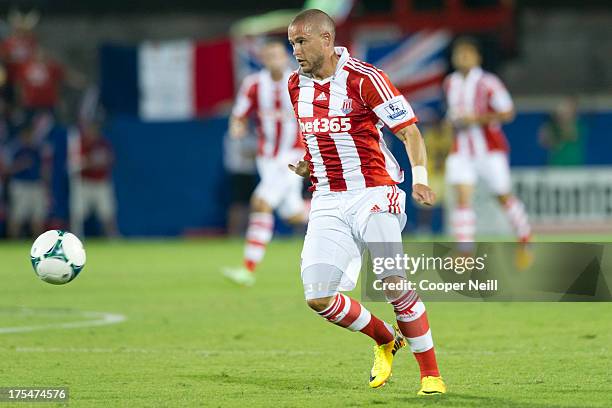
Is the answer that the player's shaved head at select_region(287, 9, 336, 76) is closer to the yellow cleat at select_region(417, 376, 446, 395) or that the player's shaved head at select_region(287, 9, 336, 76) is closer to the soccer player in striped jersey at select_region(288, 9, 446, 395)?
the soccer player in striped jersey at select_region(288, 9, 446, 395)

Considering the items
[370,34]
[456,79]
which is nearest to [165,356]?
[456,79]

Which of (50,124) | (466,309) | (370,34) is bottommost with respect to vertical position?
(466,309)

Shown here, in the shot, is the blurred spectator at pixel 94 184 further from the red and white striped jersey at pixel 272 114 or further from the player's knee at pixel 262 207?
the player's knee at pixel 262 207

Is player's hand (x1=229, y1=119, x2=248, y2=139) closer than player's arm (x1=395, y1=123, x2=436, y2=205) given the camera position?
No

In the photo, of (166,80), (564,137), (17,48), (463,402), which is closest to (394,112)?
(463,402)

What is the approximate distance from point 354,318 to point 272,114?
6824 mm

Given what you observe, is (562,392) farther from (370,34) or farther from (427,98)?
(370,34)

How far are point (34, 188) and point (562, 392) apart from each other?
1602 cm

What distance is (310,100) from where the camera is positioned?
23.7ft

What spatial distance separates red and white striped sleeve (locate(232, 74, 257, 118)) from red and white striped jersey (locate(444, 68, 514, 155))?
2597 mm

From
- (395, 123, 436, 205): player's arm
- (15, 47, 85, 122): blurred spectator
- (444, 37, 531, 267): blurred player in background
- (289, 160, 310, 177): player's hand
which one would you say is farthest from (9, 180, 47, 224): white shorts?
(395, 123, 436, 205): player's arm

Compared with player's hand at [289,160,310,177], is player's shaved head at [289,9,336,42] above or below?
above

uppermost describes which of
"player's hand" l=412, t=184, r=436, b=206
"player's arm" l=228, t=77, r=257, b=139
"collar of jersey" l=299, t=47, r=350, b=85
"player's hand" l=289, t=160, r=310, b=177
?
"collar of jersey" l=299, t=47, r=350, b=85

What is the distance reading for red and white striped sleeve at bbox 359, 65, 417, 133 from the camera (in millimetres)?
6914
